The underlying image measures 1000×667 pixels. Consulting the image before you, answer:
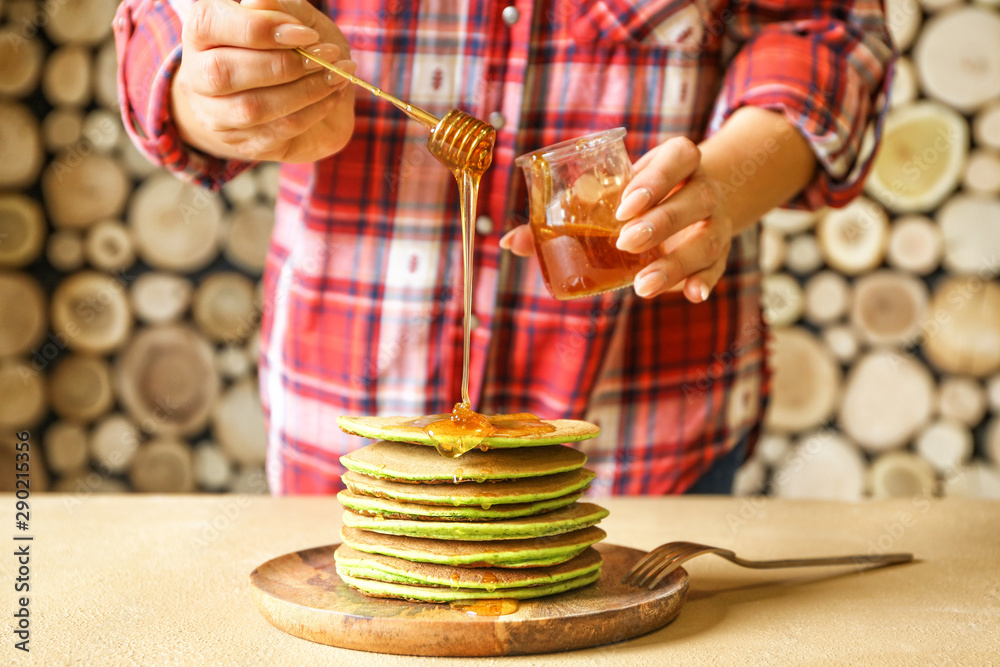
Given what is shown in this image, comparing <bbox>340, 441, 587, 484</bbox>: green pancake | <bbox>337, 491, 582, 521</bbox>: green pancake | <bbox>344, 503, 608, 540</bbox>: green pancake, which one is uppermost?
<bbox>340, 441, 587, 484</bbox>: green pancake

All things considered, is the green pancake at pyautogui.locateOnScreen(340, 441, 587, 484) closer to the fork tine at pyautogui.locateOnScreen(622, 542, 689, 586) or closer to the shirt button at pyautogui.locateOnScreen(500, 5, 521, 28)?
the fork tine at pyautogui.locateOnScreen(622, 542, 689, 586)

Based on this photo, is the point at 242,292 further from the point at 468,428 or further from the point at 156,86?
the point at 468,428

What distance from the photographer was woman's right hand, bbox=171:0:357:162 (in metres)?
1.12

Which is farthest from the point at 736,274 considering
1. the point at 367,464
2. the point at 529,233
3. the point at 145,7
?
the point at 145,7

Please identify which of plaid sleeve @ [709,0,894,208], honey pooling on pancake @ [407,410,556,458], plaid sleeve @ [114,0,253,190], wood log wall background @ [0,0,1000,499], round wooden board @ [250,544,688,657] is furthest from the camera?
wood log wall background @ [0,0,1000,499]

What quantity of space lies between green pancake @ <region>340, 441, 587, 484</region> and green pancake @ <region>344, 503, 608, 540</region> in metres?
0.05

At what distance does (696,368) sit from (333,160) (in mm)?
778

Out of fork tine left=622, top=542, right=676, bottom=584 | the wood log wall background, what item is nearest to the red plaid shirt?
fork tine left=622, top=542, right=676, bottom=584

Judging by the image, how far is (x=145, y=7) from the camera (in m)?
1.53

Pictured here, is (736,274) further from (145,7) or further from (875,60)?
(145,7)

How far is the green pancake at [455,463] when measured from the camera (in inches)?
39.8

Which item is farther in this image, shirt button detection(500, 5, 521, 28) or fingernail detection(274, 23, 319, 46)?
shirt button detection(500, 5, 521, 28)

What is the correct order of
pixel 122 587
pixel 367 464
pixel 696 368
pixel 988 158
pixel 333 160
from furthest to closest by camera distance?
pixel 988 158 → pixel 696 368 → pixel 333 160 → pixel 122 587 → pixel 367 464

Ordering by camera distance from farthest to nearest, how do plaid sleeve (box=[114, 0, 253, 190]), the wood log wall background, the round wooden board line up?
the wood log wall background
plaid sleeve (box=[114, 0, 253, 190])
the round wooden board
